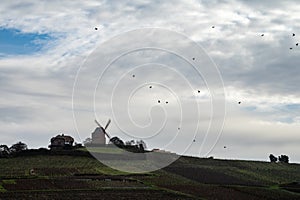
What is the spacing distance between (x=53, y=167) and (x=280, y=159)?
9108 centimetres

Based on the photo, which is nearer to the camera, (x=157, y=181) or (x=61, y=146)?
(x=157, y=181)

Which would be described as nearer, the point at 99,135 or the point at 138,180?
the point at 138,180

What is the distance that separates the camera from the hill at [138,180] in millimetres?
59000

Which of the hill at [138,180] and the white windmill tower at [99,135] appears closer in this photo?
the hill at [138,180]

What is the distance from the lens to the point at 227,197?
6109cm

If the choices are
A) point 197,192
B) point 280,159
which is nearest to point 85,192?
point 197,192

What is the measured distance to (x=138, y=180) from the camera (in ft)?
241

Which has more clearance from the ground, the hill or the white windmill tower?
the white windmill tower

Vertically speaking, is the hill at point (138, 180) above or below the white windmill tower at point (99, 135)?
below

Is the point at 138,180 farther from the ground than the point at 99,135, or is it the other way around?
the point at 99,135

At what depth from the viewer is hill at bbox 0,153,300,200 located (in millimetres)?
59000

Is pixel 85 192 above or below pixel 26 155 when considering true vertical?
Answer: below

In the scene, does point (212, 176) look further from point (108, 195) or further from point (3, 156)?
point (3, 156)

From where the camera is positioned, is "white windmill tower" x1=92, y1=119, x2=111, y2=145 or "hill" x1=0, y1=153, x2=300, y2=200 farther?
"white windmill tower" x1=92, y1=119, x2=111, y2=145
